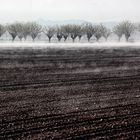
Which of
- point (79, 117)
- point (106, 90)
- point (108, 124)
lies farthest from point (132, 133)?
point (106, 90)

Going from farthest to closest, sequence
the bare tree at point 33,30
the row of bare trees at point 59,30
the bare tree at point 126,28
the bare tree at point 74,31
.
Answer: the bare tree at point 126,28 → the bare tree at point 74,31 → the bare tree at point 33,30 → the row of bare trees at point 59,30

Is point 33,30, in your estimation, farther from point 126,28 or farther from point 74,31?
point 126,28

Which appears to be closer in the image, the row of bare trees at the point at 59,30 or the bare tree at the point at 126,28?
the row of bare trees at the point at 59,30

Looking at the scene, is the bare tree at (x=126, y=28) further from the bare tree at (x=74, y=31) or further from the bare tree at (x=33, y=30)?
the bare tree at (x=33, y=30)

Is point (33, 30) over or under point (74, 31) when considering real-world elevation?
over

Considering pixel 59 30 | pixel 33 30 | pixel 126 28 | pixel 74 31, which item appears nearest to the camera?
pixel 33 30

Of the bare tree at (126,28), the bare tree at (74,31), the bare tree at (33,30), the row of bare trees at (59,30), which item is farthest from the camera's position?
the bare tree at (126,28)

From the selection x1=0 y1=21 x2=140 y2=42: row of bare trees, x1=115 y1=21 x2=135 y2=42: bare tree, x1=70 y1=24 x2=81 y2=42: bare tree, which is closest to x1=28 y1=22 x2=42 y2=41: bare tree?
x1=0 y1=21 x2=140 y2=42: row of bare trees

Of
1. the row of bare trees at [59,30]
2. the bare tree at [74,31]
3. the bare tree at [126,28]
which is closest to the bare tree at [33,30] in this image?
the row of bare trees at [59,30]

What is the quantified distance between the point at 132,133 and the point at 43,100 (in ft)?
25.6

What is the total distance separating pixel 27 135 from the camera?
13836mm

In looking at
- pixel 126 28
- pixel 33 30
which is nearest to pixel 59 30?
pixel 33 30

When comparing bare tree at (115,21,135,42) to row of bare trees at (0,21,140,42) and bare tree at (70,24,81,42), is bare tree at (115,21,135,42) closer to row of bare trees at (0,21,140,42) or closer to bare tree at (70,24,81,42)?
row of bare trees at (0,21,140,42)

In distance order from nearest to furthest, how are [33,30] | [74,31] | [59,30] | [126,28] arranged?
1. [33,30]
2. [74,31]
3. [59,30]
4. [126,28]
